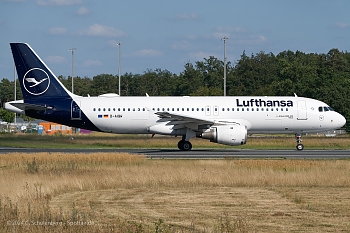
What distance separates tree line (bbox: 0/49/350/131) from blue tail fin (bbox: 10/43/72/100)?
105 ft

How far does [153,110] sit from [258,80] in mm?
65073

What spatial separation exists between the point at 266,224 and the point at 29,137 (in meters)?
37.2

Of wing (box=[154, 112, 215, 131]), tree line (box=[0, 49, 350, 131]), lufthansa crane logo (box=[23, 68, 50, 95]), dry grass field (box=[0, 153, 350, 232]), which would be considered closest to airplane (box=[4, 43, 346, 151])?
lufthansa crane logo (box=[23, 68, 50, 95])

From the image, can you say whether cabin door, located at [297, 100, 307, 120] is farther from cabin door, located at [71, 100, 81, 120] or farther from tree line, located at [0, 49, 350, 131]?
tree line, located at [0, 49, 350, 131]

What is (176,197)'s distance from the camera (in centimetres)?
1630

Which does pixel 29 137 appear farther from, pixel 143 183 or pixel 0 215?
pixel 0 215

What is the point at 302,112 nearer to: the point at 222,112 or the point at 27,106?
the point at 222,112

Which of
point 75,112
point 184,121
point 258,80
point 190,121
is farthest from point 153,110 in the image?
point 258,80

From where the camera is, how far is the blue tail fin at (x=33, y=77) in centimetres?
3750

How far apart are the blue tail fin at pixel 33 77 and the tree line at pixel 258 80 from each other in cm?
3190

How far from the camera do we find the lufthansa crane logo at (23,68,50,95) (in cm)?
3762

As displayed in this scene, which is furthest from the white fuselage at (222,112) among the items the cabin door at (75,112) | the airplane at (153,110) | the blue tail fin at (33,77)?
the blue tail fin at (33,77)

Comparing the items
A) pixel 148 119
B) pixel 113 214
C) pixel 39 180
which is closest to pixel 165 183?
pixel 39 180

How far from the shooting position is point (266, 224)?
12.4 m
